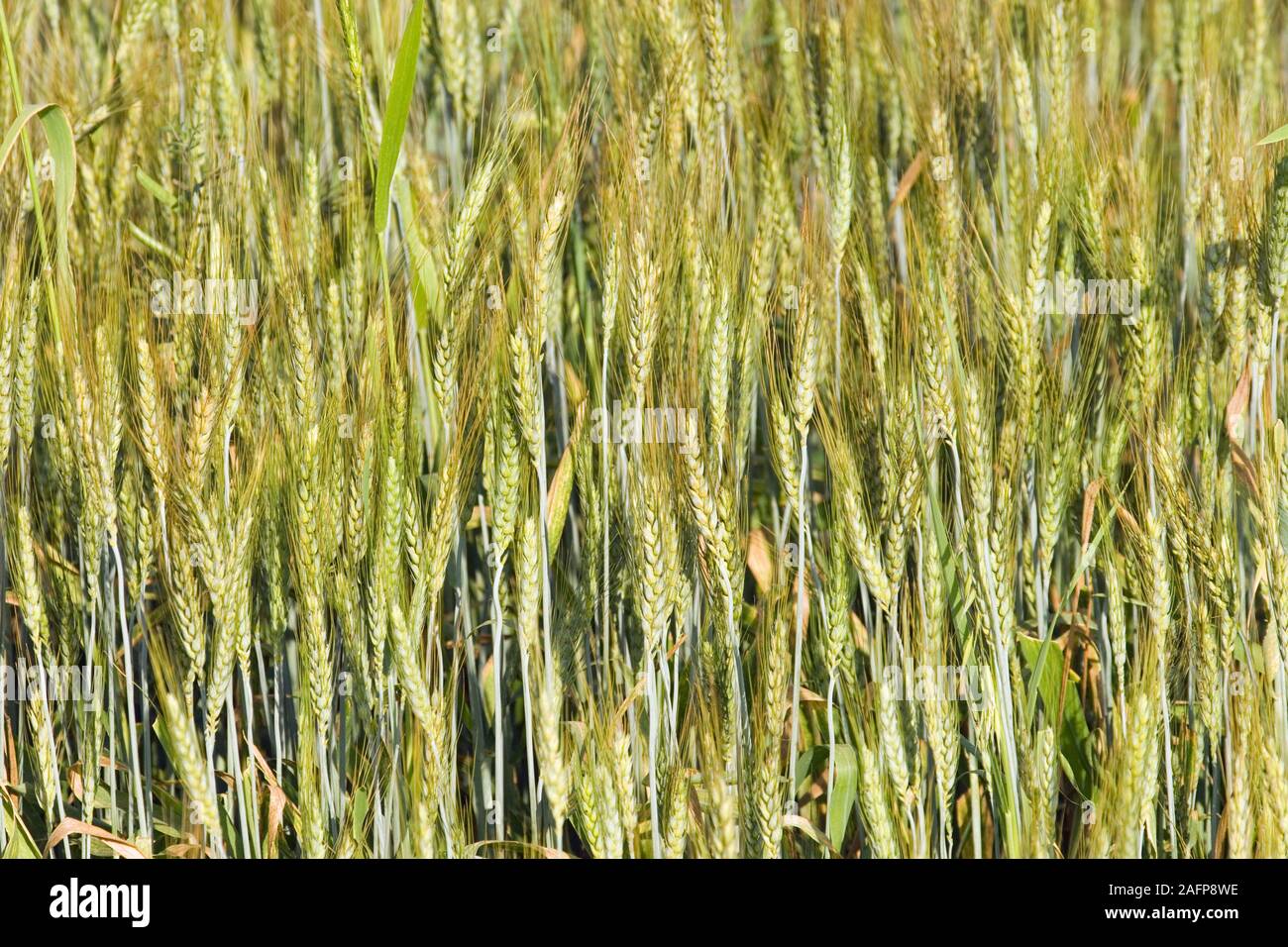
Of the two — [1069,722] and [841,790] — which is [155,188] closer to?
[841,790]

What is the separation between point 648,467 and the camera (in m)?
1.19

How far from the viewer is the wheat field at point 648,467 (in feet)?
3.95

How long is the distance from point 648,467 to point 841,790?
1.67 feet

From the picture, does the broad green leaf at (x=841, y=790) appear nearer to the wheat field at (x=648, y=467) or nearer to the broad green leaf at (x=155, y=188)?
the wheat field at (x=648, y=467)

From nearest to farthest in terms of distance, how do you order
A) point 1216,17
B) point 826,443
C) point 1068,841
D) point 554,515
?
point 826,443
point 554,515
point 1068,841
point 1216,17

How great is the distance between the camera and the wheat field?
3.95 feet

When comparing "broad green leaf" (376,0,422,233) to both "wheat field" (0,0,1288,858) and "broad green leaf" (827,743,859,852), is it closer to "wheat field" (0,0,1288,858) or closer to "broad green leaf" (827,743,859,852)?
"wheat field" (0,0,1288,858)

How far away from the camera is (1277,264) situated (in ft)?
4.24

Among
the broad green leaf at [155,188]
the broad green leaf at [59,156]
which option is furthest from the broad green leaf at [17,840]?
the broad green leaf at [155,188]

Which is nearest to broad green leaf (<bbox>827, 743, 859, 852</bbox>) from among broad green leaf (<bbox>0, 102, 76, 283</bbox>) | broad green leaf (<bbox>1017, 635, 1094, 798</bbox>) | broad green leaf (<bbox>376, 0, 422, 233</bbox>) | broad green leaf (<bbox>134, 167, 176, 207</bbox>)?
broad green leaf (<bbox>1017, 635, 1094, 798</bbox>)

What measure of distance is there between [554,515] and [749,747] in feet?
1.25

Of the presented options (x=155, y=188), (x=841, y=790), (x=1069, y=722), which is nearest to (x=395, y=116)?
(x=155, y=188)
